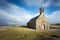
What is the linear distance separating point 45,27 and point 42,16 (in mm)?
3236

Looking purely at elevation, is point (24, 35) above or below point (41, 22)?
below

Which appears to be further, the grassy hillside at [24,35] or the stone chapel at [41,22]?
the stone chapel at [41,22]

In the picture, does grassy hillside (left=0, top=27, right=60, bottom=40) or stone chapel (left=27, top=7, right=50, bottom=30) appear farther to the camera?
stone chapel (left=27, top=7, right=50, bottom=30)

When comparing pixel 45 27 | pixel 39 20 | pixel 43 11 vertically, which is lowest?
pixel 45 27

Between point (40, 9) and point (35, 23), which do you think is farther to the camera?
point (40, 9)

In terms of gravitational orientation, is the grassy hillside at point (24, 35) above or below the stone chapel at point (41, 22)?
below

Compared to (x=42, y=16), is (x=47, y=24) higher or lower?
lower

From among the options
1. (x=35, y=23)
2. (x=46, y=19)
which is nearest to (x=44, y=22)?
(x=46, y=19)

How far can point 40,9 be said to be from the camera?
28266 mm

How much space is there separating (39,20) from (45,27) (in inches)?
110

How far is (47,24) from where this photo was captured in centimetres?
2803

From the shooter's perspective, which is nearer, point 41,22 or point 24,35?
point 24,35

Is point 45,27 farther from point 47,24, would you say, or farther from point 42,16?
point 42,16

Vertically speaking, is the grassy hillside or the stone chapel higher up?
the stone chapel
